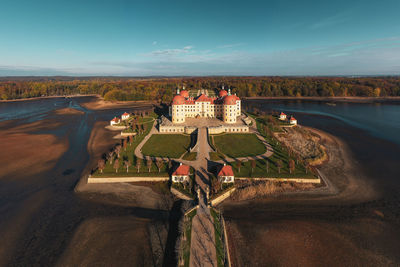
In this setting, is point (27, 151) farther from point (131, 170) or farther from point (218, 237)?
point (218, 237)

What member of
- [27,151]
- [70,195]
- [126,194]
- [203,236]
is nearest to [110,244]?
[126,194]

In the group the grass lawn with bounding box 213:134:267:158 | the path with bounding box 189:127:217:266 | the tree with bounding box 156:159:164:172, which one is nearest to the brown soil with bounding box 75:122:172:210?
the tree with bounding box 156:159:164:172

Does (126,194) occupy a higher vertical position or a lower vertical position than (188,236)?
lower

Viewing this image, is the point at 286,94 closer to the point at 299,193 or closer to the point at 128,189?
the point at 299,193

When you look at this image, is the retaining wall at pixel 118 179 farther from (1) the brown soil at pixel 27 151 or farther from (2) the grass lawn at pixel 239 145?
(2) the grass lawn at pixel 239 145

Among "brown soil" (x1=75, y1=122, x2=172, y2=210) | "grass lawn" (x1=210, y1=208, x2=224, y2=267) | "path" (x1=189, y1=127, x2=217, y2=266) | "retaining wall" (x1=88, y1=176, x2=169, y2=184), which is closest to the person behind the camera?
"path" (x1=189, y1=127, x2=217, y2=266)

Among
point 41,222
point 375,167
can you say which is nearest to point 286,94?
point 375,167

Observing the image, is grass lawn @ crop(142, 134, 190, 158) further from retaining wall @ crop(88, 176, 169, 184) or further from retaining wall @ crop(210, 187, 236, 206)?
retaining wall @ crop(210, 187, 236, 206)
